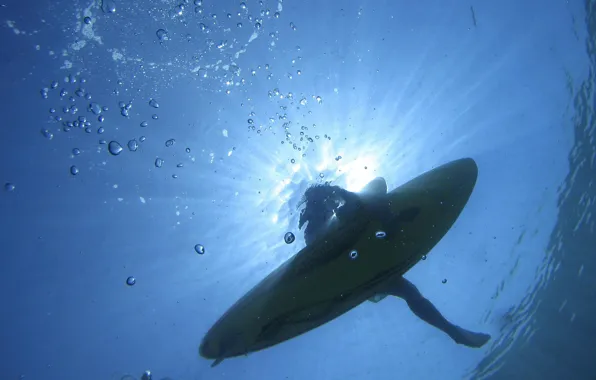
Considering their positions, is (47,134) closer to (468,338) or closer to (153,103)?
(153,103)

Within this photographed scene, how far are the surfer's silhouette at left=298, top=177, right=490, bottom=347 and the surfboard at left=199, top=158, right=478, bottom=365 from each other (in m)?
0.17

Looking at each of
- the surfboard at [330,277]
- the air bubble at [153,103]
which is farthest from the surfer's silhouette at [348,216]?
the air bubble at [153,103]

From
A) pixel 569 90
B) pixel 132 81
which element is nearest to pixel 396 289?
pixel 132 81

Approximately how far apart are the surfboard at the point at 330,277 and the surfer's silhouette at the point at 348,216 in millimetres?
174

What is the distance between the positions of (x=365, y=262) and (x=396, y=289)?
1157 mm

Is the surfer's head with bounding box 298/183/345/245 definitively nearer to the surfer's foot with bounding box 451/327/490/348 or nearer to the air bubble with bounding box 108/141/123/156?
the surfer's foot with bounding box 451/327/490/348

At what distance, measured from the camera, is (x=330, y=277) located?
16.6 feet

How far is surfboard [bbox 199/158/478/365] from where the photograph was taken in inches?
199

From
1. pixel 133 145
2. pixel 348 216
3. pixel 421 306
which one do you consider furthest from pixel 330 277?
pixel 133 145

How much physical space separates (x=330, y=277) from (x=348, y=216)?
0.99 meters

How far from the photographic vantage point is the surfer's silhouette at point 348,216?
17.4 feet

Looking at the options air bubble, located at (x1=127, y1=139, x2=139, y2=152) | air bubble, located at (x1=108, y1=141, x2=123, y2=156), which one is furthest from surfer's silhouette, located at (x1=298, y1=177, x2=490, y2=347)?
air bubble, located at (x1=127, y1=139, x2=139, y2=152)

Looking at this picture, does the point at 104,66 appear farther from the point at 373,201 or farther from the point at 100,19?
the point at 373,201

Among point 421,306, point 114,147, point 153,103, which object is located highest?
point 153,103
